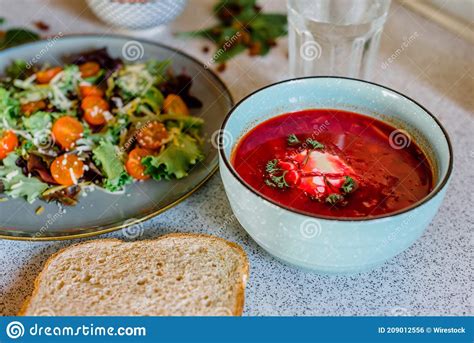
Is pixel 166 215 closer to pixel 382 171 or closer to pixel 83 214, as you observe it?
pixel 83 214

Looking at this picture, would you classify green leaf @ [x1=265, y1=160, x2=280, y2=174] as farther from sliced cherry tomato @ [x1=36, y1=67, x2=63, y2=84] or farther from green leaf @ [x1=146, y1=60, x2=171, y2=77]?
sliced cherry tomato @ [x1=36, y1=67, x2=63, y2=84]

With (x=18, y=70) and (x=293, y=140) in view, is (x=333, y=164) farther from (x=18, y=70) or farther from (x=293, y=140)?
(x=18, y=70)

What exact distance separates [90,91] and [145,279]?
34.1 inches

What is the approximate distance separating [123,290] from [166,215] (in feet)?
1.10

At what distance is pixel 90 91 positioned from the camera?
1970 mm

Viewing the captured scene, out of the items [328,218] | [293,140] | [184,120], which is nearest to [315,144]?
[293,140]

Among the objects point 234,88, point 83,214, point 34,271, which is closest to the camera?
point 34,271

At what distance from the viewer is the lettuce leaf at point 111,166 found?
165 cm

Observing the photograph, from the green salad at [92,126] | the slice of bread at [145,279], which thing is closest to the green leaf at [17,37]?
the green salad at [92,126]

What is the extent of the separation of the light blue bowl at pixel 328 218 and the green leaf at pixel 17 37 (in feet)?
4.26

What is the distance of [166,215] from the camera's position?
161 centimetres

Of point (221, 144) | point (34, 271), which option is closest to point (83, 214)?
point (34, 271)

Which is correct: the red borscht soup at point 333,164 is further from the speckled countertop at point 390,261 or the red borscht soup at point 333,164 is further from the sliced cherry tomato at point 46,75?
the sliced cherry tomato at point 46,75

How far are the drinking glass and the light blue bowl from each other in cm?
49
